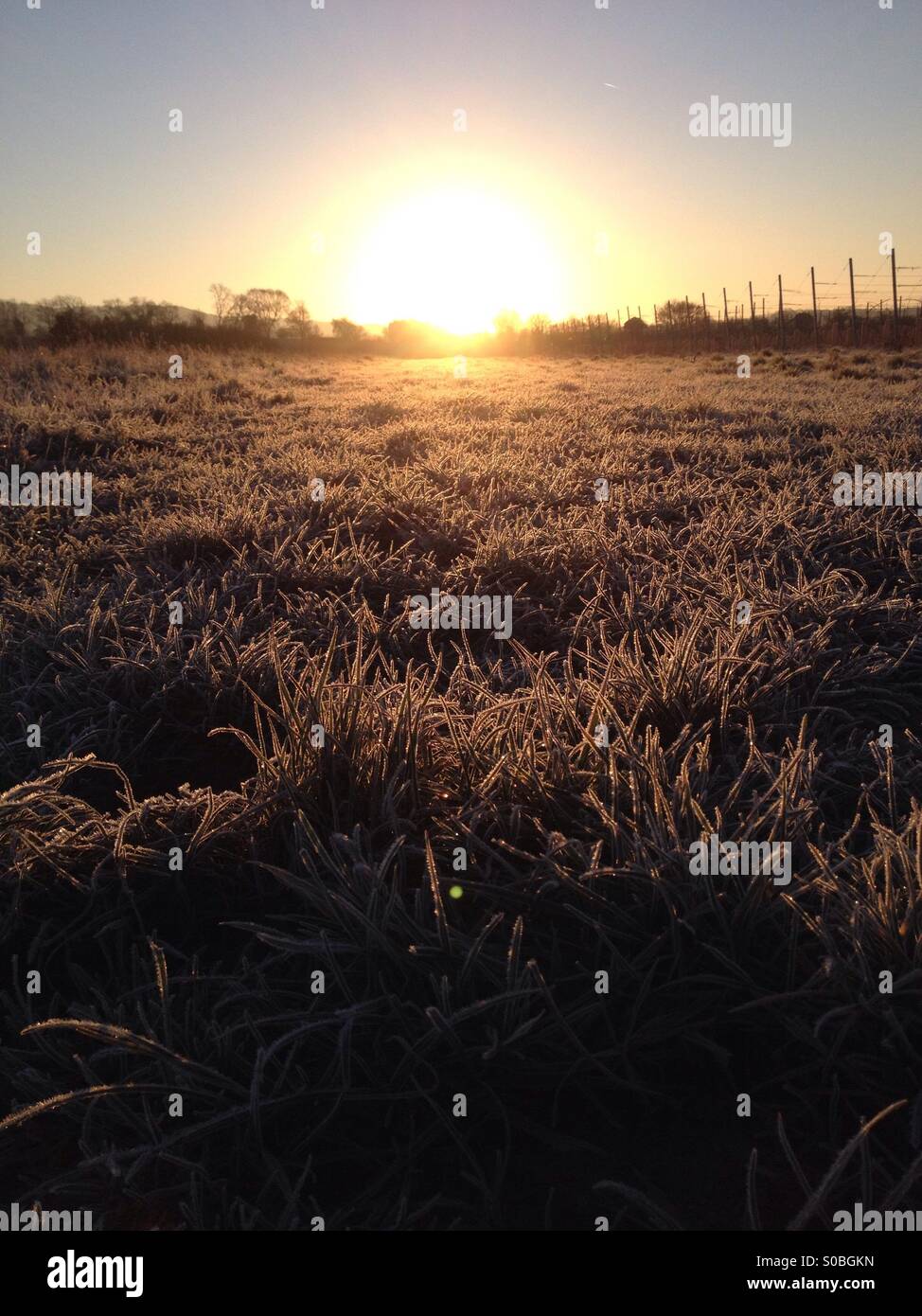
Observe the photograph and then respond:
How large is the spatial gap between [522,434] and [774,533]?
3598mm

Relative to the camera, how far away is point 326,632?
2.82 metres

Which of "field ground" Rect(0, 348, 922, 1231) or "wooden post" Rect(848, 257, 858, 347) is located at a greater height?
"wooden post" Rect(848, 257, 858, 347)

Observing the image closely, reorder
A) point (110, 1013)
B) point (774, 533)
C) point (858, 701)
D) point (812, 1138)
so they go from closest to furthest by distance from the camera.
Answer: point (812, 1138) < point (110, 1013) < point (858, 701) < point (774, 533)

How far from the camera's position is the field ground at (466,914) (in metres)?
1.10

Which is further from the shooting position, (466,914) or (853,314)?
(853,314)

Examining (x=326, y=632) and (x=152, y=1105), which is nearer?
(x=152, y=1105)

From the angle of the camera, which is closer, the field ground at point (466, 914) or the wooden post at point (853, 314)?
the field ground at point (466, 914)

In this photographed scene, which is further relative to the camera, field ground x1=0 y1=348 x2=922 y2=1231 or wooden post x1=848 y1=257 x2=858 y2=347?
wooden post x1=848 y1=257 x2=858 y2=347

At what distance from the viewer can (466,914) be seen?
4.81 feet

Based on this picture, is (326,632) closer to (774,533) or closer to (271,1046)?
(271,1046)

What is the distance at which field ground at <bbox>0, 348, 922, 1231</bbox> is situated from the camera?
1.10m

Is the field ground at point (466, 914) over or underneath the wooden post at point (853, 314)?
underneath

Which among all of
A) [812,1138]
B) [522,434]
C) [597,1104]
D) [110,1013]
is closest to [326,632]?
[110,1013]
